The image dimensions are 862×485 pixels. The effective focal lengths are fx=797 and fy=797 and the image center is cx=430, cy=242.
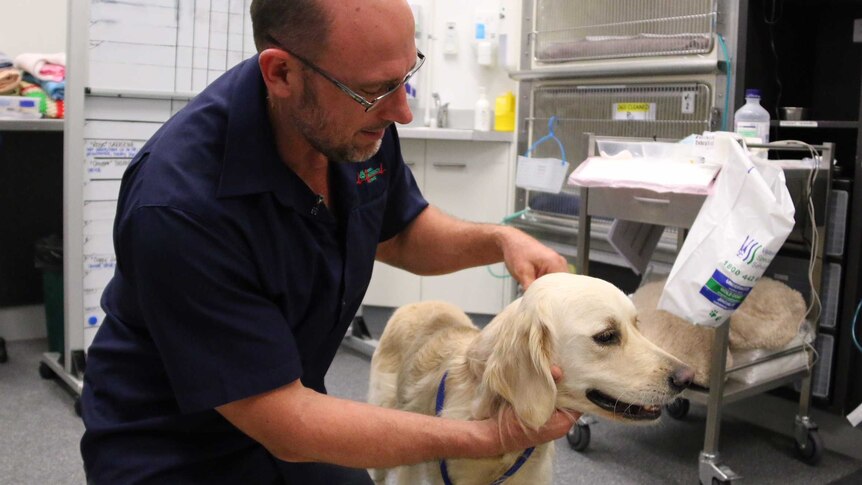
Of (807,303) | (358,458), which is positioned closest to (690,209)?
(807,303)

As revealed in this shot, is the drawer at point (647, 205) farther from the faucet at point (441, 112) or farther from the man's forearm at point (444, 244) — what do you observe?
the faucet at point (441, 112)

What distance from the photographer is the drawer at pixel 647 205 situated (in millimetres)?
2141

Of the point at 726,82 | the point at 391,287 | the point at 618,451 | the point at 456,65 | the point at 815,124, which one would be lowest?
the point at 618,451

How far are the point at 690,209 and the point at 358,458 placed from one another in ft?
4.43

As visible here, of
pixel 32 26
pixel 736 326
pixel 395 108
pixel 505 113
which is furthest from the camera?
pixel 505 113

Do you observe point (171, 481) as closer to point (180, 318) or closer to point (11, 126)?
point (180, 318)

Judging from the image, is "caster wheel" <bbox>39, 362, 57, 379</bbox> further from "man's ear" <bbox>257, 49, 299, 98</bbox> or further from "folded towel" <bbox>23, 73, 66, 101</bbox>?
"man's ear" <bbox>257, 49, 299, 98</bbox>

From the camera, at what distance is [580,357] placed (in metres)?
1.32

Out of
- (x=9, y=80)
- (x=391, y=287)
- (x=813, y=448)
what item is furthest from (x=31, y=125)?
(x=813, y=448)

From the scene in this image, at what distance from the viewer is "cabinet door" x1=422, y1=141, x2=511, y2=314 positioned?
386 cm

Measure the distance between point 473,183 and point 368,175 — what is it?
2513 millimetres

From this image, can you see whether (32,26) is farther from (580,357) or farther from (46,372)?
(580,357)

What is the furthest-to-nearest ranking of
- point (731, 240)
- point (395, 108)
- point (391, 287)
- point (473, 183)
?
point (391, 287)
point (473, 183)
point (731, 240)
point (395, 108)

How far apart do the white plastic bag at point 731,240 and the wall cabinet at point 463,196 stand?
6.32ft
